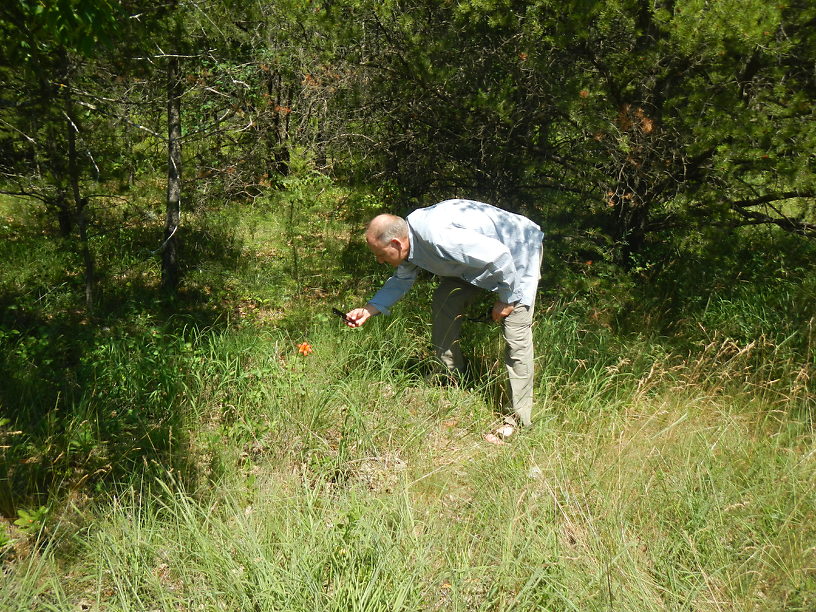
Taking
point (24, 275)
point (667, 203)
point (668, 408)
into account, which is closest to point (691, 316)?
point (667, 203)

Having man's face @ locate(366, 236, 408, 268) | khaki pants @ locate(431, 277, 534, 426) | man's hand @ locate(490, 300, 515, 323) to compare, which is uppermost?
man's face @ locate(366, 236, 408, 268)

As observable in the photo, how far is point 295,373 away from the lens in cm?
393

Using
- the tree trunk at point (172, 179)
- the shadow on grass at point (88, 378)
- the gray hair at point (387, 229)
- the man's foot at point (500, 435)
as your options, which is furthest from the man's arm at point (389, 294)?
the tree trunk at point (172, 179)

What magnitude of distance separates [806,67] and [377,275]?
146 inches

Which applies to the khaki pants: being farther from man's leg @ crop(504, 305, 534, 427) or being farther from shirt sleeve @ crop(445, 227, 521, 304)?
shirt sleeve @ crop(445, 227, 521, 304)

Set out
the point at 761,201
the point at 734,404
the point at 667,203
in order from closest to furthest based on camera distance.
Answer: the point at 734,404, the point at 761,201, the point at 667,203

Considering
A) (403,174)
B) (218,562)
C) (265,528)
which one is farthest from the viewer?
(403,174)

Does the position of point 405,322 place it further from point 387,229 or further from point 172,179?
point 172,179

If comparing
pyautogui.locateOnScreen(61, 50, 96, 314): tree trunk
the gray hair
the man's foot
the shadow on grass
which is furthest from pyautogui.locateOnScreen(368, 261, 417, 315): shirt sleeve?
pyautogui.locateOnScreen(61, 50, 96, 314): tree trunk

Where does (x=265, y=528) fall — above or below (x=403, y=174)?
below

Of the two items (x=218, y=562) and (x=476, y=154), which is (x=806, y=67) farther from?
(x=218, y=562)

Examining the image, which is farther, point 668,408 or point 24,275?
point 24,275

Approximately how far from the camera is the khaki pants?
3648 mm

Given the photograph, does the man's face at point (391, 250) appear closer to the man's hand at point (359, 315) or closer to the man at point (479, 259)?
the man at point (479, 259)
